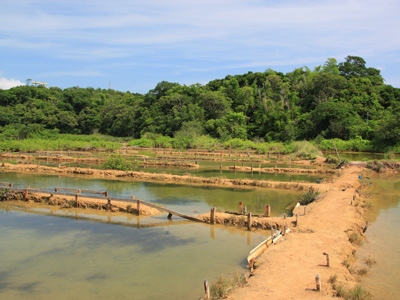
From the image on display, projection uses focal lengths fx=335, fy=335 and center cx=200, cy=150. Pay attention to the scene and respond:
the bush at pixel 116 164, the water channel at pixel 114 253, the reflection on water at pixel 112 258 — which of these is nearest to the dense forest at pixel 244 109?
the bush at pixel 116 164

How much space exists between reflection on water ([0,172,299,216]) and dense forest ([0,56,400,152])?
98.9ft

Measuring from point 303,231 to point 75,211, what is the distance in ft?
35.0

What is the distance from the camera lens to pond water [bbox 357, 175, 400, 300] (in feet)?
28.0

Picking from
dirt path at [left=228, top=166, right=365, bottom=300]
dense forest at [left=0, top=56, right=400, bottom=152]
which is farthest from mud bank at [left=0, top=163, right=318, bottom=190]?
dense forest at [left=0, top=56, right=400, bottom=152]

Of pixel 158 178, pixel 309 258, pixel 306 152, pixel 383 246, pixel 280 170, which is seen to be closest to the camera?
pixel 309 258

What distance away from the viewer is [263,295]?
284 inches

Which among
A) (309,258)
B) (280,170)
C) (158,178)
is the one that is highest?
(280,170)

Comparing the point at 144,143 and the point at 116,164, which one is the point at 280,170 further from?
the point at 144,143

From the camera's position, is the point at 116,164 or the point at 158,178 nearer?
the point at 158,178

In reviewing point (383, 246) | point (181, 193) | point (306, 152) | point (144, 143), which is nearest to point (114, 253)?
point (383, 246)

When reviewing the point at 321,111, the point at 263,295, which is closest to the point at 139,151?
the point at 321,111

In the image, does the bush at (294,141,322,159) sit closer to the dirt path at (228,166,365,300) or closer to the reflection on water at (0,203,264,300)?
the dirt path at (228,166,365,300)

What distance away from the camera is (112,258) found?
10.4m

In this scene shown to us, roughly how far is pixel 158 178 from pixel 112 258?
15.5 metres
